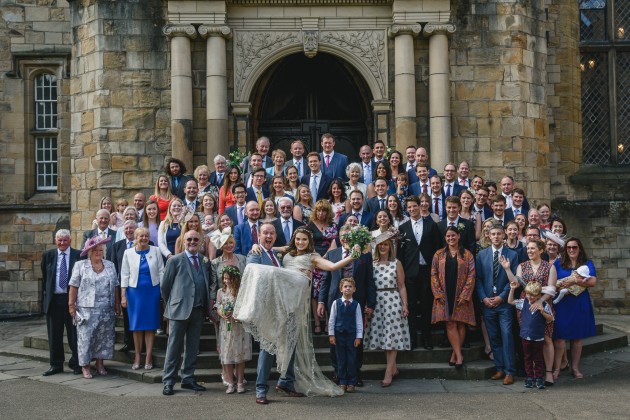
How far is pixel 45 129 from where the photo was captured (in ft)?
59.4

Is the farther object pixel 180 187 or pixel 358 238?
pixel 180 187

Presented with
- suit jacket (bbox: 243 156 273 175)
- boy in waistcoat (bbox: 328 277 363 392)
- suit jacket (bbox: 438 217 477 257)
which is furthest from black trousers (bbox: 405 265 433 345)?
suit jacket (bbox: 243 156 273 175)

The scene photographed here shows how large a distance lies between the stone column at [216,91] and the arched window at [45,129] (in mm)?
5354

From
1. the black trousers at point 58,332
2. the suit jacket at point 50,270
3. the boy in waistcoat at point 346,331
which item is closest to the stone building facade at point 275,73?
the suit jacket at point 50,270

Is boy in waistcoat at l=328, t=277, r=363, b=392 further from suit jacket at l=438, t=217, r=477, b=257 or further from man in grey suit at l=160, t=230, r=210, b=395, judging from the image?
suit jacket at l=438, t=217, r=477, b=257

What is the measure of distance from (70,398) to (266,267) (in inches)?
107

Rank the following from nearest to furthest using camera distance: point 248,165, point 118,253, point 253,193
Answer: point 118,253 → point 253,193 → point 248,165

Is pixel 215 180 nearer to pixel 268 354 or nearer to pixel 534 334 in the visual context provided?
pixel 268 354

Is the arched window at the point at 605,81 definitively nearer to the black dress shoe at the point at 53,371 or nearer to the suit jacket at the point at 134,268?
the suit jacket at the point at 134,268

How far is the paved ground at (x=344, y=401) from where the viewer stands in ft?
27.4

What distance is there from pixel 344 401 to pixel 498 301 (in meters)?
2.34

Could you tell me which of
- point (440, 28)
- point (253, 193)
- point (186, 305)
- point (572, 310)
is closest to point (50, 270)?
point (186, 305)

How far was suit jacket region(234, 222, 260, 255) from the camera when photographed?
1041 cm

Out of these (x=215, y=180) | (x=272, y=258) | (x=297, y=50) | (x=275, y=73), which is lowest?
(x=272, y=258)
